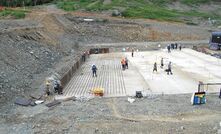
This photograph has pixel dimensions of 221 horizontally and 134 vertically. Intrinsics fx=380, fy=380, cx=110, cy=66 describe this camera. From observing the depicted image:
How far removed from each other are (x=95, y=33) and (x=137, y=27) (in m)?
7.53

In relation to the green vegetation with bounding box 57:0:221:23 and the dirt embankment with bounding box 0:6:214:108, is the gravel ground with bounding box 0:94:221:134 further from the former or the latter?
the green vegetation with bounding box 57:0:221:23

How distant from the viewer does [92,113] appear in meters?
21.1

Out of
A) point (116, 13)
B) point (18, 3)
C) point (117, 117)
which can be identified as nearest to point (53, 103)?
point (117, 117)

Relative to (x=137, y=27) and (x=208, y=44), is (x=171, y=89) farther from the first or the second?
(x=137, y=27)

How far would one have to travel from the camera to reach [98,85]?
96.2ft

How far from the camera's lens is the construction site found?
63.5ft

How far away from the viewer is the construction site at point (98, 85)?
19.4m

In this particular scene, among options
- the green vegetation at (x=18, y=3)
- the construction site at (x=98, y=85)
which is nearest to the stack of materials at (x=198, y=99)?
the construction site at (x=98, y=85)

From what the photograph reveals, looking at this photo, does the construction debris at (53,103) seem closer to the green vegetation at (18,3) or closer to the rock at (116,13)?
the rock at (116,13)

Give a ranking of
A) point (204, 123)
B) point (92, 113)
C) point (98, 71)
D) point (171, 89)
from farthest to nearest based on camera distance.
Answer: point (98, 71) → point (171, 89) → point (92, 113) → point (204, 123)

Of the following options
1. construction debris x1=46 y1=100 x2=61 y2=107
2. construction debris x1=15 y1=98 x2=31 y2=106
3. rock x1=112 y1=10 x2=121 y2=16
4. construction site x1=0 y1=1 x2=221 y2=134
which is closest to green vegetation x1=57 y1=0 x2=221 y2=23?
rock x1=112 y1=10 x2=121 y2=16

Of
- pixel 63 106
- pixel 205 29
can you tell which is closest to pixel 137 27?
pixel 205 29

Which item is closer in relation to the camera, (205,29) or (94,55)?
(94,55)

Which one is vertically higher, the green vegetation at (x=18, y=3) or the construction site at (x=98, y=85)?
the green vegetation at (x=18, y=3)
